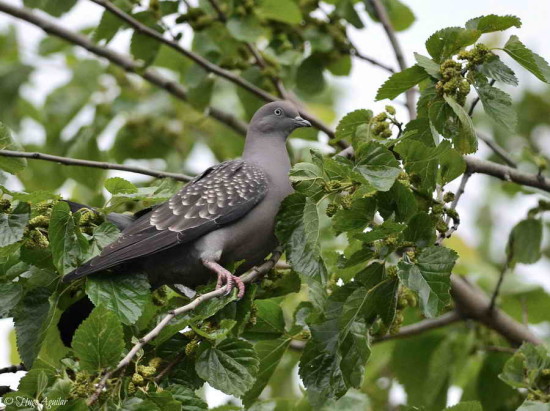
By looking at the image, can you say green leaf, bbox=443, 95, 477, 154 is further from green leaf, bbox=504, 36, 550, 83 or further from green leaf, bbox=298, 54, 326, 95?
green leaf, bbox=298, 54, 326, 95

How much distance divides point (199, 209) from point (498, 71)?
1559mm

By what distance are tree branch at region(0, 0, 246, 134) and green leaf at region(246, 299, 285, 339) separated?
7.89ft

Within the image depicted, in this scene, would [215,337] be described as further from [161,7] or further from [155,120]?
[155,120]

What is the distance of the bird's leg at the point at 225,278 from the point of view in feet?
12.3

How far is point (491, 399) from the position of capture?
5160mm

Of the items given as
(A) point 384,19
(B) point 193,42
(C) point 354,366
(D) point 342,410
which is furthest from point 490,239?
(C) point 354,366

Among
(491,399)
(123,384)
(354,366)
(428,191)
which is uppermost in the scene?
(428,191)

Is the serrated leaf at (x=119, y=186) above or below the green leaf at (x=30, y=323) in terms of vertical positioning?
above

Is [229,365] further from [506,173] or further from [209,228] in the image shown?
[506,173]

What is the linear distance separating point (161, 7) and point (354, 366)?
2784mm

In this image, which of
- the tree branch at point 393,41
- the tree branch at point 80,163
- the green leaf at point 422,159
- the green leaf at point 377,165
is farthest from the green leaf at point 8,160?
the tree branch at point 393,41

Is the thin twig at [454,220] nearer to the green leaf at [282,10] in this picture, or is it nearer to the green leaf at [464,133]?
the green leaf at [464,133]

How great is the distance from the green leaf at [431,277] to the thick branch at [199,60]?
7.11ft

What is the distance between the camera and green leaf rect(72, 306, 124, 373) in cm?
306
